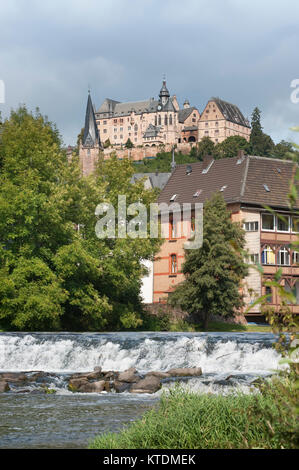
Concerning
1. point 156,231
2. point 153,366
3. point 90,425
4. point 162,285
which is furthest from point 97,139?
point 90,425

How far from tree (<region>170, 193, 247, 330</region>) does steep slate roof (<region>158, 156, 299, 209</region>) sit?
17.7 feet

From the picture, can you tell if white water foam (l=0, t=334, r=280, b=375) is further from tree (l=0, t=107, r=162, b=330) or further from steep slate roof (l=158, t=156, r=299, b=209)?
steep slate roof (l=158, t=156, r=299, b=209)

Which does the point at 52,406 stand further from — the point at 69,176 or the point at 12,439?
the point at 69,176

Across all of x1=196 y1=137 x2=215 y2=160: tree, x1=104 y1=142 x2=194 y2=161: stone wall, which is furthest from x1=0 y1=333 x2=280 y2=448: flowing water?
x1=104 y1=142 x2=194 y2=161: stone wall

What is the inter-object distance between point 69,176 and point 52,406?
79.1 feet

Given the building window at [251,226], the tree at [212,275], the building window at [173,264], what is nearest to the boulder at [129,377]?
the tree at [212,275]

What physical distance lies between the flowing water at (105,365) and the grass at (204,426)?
5025 millimetres

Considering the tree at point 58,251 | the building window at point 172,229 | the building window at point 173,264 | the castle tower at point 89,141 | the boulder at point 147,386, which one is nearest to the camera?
the boulder at point 147,386

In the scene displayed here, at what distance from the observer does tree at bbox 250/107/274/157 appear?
164 m

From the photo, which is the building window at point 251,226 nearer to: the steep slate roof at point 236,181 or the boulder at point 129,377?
the steep slate roof at point 236,181

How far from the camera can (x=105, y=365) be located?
29.1 m

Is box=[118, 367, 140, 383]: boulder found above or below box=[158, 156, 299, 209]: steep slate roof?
below

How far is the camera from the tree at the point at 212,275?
144 feet
